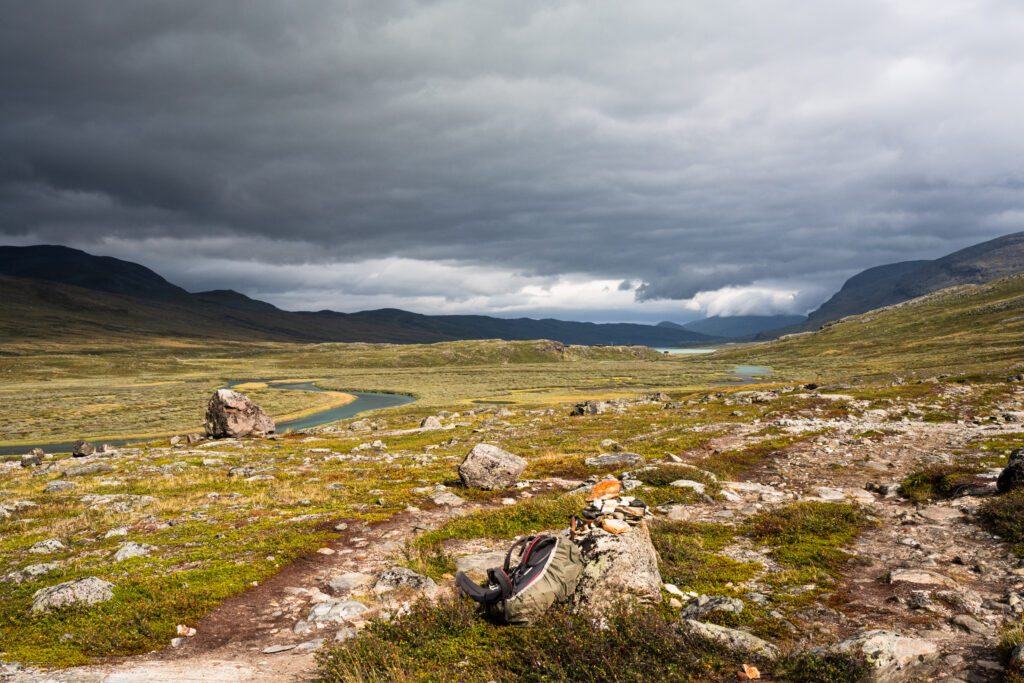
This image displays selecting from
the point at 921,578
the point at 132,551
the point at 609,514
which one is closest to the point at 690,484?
the point at 609,514

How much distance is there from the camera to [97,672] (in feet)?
28.2

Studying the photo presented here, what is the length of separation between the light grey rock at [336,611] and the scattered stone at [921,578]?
12.3 metres

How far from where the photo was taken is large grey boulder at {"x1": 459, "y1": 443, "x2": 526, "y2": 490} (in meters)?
22.8

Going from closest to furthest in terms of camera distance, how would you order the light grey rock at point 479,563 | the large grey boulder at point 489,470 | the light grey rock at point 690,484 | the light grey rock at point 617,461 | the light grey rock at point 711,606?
the light grey rock at point 711,606 → the light grey rock at point 479,563 → the light grey rock at point 690,484 → the large grey boulder at point 489,470 → the light grey rock at point 617,461

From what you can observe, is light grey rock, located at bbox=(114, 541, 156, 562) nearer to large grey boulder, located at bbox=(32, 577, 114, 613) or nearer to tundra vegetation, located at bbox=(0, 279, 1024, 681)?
tundra vegetation, located at bbox=(0, 279, 1024, 681)

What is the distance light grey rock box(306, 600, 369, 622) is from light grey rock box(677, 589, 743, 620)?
751 cm

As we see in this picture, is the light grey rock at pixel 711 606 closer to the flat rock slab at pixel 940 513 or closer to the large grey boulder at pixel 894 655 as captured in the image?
the large grey boulder at pixel 894 655

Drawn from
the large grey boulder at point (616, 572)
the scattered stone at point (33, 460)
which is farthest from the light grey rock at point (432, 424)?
the large grey boulder at point (616, 572)

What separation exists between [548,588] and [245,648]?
6.56 m

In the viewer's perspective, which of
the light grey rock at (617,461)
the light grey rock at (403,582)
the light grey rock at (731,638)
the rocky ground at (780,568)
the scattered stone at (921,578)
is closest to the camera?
the light grey rock at (731,638)

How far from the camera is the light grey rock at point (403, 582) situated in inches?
475

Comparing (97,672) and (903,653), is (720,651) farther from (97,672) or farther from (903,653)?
(97,672)

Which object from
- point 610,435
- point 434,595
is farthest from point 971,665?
point 610,435

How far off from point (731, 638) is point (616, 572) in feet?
7.65
